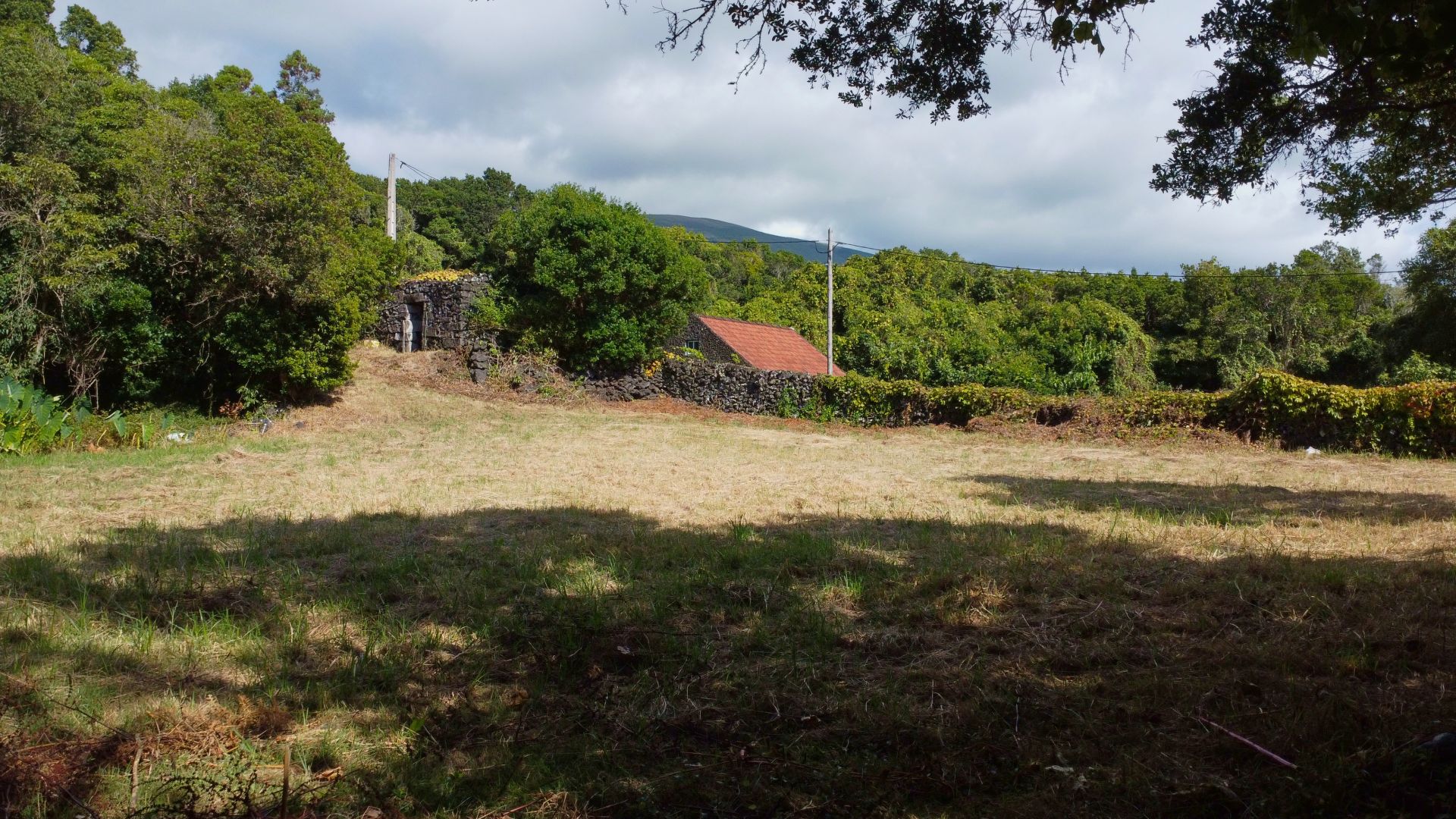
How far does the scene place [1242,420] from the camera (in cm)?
1573

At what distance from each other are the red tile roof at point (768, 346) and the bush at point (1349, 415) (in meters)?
12.0

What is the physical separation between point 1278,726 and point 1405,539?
172 inches

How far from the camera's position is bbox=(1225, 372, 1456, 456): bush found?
1386 centimetres

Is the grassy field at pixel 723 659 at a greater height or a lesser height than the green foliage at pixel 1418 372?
lesser

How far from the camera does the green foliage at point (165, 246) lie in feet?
43.5

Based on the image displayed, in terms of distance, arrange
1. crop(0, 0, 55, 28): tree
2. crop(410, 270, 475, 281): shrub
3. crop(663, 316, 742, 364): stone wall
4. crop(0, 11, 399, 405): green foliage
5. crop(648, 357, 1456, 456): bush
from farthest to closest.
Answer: crop(663, 316, 742, 364): stone wall → crop(0, 0, 55, 28): tree → crop(410, 270, 475, 281): shrub → crop(648, 357, 1456, 456): bush → crop(0, 11, 399, 405): green foliage

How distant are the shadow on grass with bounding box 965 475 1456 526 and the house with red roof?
14834mm

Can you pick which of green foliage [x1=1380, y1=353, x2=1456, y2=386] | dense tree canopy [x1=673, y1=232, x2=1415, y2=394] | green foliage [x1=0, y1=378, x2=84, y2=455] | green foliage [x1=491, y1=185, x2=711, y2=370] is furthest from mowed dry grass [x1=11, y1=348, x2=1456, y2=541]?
green foliage [x1=1380, y1=353, x2=1456, y2=386]

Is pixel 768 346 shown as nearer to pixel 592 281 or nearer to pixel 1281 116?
pixel 592 281

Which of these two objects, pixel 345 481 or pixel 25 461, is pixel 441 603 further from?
pixel 25 461

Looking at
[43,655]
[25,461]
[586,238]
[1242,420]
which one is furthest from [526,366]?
[43,655]

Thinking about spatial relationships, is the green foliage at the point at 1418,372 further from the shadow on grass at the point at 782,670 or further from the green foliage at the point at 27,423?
the green foliage at the point at 27,423

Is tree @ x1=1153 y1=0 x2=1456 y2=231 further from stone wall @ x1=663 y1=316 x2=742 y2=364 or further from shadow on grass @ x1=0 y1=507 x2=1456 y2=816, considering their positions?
stone wall @ x1=663 y1=316 x2=742 y2=364

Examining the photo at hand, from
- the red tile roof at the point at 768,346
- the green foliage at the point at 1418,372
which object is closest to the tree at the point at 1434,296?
the green foliage at the point at 1418,372
